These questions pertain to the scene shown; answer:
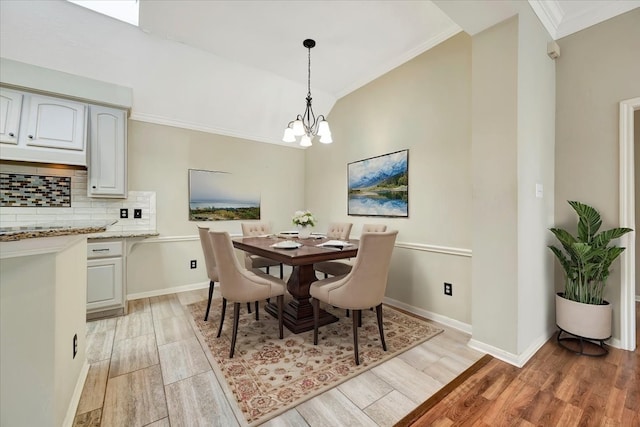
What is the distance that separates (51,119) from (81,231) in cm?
237

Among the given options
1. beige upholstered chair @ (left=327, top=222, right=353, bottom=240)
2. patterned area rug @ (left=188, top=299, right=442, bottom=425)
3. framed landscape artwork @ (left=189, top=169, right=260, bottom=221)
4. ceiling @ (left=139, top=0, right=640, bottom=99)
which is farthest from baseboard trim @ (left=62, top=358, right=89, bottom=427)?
ceiling @ (left=139, top=0, right=640, bottom=99)

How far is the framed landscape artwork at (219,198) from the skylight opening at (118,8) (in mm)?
1800

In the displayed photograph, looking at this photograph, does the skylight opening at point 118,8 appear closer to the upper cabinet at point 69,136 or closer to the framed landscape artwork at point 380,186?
the upper cabinet at point 69,136

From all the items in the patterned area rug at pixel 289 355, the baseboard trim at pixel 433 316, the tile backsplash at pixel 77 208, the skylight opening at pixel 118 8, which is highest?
the skylight opening at pixel 118 8

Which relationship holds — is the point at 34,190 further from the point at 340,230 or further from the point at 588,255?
the point at 588,255

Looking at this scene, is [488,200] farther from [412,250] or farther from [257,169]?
[257,169]

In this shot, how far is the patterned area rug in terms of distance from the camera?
63.8 inches

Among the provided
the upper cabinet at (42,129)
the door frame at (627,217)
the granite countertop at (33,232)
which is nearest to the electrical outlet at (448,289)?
the door frame at (627,217)

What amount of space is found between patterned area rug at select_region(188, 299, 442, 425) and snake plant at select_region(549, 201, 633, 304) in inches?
47.0

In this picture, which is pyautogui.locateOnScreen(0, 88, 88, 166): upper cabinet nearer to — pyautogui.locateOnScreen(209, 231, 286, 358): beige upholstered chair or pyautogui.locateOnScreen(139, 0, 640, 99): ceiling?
pyautogui.locateOnScreen(139, 0, 640, 99): ceiling

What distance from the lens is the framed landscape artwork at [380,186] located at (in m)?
→ 3.16

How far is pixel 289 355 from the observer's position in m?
2.08

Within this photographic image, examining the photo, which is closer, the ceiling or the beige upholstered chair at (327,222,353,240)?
the ceiling

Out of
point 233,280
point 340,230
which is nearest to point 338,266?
point 340,230
